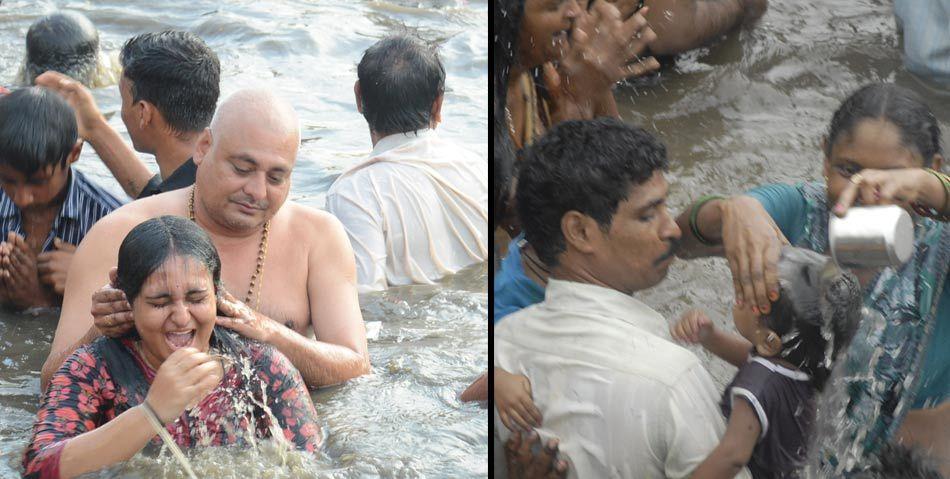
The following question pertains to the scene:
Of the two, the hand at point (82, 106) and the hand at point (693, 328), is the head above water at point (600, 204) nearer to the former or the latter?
the hand at point (693, 328)

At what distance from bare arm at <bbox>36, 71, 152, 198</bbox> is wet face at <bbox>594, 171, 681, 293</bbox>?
107 inches

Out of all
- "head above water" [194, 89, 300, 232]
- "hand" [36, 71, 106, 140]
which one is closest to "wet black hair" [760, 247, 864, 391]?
"head above water" [194, 89, 300, 232]

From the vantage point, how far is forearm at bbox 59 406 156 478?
3.04 meters

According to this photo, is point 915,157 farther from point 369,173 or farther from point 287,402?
point 369,173

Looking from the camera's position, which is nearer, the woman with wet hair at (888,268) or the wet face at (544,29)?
the woman with wet hair at (888,268)

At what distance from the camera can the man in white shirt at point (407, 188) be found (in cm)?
489

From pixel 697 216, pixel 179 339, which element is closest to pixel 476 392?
pixel 179 339

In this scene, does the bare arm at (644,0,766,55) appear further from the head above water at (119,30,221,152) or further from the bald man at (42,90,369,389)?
the head above water at (119,30,221,152)

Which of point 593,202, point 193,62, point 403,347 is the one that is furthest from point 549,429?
point 193,62

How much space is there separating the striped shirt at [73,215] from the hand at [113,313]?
1.10 m

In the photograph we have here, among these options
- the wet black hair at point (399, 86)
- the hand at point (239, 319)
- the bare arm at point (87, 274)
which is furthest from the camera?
the wet black hair at point (399, 86)

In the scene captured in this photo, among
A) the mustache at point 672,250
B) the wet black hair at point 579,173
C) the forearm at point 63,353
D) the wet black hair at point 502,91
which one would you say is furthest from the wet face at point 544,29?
the forearm at point 63,353

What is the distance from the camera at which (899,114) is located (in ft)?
7.09

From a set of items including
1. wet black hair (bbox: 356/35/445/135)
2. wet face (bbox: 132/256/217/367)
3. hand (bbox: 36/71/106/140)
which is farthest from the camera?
wet black hair (bbox: 356/35/445/135)
